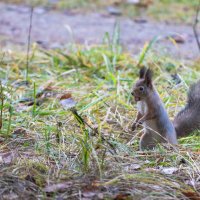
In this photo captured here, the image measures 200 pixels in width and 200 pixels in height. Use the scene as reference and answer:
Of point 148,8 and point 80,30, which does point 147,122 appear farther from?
point 148,8

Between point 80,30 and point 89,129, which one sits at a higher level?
point 80,30

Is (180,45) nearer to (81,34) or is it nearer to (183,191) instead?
(81,34)

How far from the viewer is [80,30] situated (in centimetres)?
701

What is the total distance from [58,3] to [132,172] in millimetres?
5437

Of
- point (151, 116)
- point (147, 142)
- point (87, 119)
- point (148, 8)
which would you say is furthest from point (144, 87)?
point (148, 8)

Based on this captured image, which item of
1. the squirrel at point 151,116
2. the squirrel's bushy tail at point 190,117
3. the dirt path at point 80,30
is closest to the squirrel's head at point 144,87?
the squirrel at point 151,116

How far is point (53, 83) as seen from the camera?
15.3 feet

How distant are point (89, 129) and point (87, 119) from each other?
10.6 inches

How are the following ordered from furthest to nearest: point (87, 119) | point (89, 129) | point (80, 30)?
1. point (80, 30)
2. point (87, 119)
3. point (89, 129)

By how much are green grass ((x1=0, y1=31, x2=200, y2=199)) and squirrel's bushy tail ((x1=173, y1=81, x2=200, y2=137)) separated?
74mm

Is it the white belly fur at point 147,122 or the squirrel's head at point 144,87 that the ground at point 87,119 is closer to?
the white belly fur at point 147,122

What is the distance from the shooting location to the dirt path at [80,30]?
6.30 m

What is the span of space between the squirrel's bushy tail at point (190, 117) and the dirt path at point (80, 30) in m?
1.92

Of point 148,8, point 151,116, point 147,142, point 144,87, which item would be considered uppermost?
point 148,8
